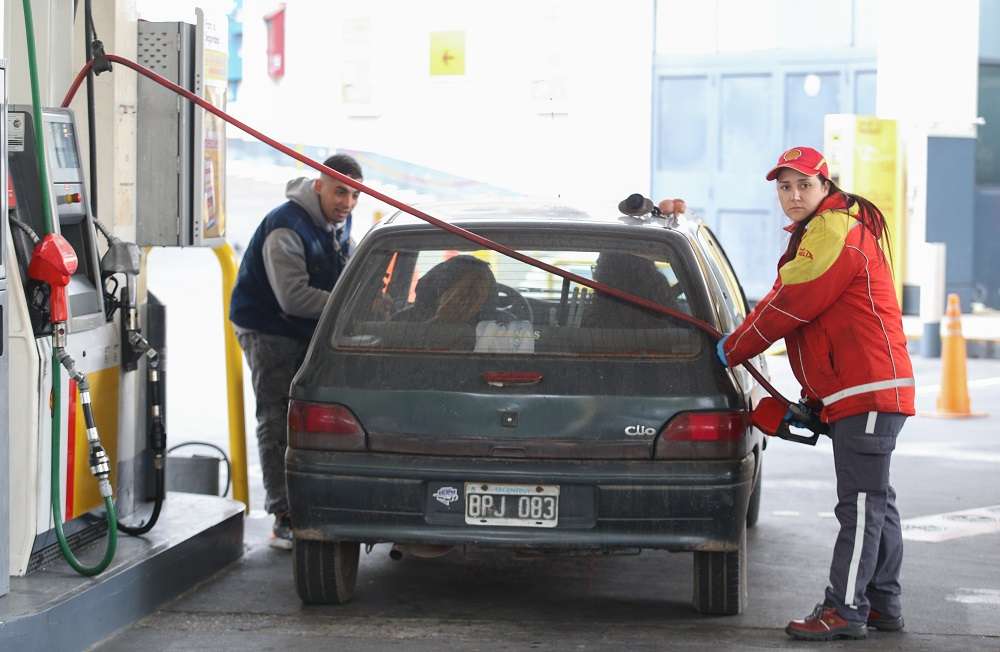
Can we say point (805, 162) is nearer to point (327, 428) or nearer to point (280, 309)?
point (327, 428)

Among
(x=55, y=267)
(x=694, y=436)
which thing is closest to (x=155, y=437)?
(x=55, y=267)

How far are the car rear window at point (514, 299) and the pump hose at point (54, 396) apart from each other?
3.24ft

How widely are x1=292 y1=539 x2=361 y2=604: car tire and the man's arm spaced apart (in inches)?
49.0

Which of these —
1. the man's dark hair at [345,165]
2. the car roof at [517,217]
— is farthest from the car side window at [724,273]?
the man's dark hair at [345,165]

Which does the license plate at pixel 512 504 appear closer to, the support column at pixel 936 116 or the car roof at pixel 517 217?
the car roof at pixel 517 217

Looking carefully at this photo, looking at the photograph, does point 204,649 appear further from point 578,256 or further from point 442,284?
point 578,256

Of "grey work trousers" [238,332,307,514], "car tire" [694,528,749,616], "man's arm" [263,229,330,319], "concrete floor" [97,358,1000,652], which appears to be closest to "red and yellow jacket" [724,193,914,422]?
"car tire" [694,528,749,616]

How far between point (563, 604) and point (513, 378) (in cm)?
114

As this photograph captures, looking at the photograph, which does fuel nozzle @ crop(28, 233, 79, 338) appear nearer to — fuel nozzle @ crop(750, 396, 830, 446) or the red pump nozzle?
the red pump nozzle

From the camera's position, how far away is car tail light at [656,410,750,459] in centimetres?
502

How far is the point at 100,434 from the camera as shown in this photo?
5.97m

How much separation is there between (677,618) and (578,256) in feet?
4.55

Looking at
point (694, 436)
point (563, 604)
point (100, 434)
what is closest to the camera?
point (694, 436)

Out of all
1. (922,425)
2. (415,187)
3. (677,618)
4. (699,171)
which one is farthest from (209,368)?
(415,187)
